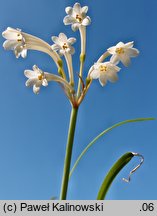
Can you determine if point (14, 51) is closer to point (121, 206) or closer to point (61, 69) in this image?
point (61, 69)

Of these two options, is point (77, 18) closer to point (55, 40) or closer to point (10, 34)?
point (55, 40)

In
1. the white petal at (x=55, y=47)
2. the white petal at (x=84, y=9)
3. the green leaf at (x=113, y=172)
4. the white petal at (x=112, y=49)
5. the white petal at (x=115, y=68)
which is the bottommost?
the green leaf at (x=113, y=172)

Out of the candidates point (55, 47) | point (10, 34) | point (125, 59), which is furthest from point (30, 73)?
point (125, 59)

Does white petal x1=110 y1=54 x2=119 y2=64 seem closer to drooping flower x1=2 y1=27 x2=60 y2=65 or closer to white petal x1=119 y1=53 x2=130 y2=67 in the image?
white petal x1=119 y1=53 x2=130 y2=67

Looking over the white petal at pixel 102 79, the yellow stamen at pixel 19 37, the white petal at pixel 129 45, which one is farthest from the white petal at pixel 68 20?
the white petal at pixel 102 79

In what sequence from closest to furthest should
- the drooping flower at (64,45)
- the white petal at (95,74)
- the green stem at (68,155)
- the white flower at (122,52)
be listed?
the green stem at (68,155) < the white petal at (95,74) < the white flower at (122,52) < the drooping flower at (64,45)

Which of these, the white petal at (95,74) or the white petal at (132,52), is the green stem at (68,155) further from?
the white petal at (132,52)

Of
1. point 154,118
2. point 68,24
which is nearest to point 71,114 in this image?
point 154,118

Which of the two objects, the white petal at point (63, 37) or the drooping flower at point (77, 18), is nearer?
the white petal at point (63, 37)

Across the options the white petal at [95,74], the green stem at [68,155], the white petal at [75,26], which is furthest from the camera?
the white petal at [75,26]
